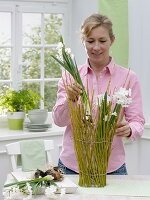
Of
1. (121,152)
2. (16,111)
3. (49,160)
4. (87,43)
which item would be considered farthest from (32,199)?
(16,111)

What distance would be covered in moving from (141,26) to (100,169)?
2.34m

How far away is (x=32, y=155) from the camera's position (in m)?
3.17

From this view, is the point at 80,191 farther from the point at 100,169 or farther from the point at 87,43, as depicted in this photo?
the point at 87,43

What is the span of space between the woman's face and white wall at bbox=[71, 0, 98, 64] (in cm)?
199

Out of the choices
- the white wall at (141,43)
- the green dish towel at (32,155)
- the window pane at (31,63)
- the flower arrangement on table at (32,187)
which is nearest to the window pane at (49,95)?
the window pane at (31,63)

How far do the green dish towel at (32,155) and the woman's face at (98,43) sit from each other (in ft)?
2.67

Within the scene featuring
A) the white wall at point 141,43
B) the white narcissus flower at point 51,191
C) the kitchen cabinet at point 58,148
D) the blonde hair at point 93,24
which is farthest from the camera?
the white wall at point 141,43

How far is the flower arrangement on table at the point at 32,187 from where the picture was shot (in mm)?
2184

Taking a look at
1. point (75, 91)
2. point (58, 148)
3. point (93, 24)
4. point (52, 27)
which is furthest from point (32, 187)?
point (52, 27)

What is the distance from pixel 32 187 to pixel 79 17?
2.78 meters

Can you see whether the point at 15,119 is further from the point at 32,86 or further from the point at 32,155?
the point at 32,155

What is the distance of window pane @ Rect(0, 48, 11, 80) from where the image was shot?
4.51 m

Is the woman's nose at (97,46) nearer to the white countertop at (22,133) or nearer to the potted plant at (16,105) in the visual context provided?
the white countertop at (22,133)

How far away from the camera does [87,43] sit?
266 cm
